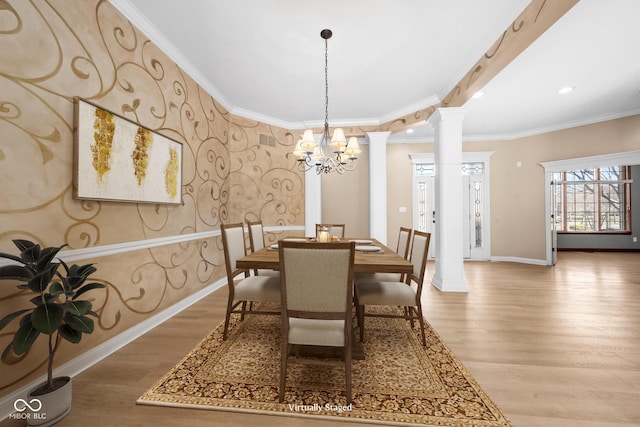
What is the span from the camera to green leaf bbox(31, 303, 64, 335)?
114cm

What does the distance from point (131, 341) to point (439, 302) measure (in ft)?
10.5

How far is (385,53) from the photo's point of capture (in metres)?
2.73

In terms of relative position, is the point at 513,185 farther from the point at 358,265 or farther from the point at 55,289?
the point at 55,289

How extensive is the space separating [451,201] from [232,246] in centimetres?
292

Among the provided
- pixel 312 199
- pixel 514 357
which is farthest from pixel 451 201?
pixel 312 199

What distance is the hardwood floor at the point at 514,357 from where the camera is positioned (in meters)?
1.36

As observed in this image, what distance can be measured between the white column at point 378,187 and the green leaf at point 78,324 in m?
3.87

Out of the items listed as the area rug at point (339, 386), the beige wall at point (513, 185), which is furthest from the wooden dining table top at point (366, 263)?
the beige wall at point (513, 185)

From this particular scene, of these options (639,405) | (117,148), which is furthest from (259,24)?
(639,405)

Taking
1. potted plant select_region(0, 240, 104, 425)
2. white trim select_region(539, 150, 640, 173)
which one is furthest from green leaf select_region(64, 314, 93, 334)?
white trim select_region(539, 150, 640, 173)

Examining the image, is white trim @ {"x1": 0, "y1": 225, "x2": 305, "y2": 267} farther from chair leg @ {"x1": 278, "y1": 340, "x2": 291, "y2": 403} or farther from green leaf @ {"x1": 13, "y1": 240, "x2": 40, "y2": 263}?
chair leg @ {"x1": 278, "y1": 340, "x2": 291, "y2": 403}

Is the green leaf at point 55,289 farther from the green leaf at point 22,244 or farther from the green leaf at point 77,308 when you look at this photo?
the green leaf at point 22,244

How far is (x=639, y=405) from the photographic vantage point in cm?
143

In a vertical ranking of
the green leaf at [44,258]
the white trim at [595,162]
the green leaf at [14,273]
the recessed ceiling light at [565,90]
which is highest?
the recessed ceiling light at [565,90]
